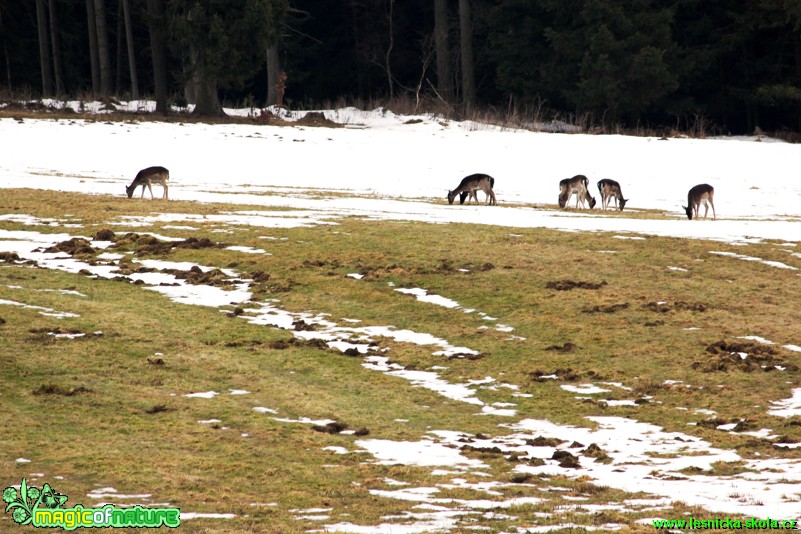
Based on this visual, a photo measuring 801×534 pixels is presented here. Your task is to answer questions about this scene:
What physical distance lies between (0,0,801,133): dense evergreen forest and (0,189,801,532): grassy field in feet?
101

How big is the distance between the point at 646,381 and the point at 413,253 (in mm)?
7396

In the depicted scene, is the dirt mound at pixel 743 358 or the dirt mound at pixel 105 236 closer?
the dirt mound at pixel 743 358

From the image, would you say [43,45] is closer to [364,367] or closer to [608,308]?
[608,308]

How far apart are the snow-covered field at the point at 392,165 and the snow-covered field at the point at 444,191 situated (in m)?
0.09

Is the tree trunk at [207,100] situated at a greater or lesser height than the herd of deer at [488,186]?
greater

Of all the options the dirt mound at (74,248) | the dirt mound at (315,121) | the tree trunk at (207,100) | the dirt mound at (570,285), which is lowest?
the dirt mound at (570,285)

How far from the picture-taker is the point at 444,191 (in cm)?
3534

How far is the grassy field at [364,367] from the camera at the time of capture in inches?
327

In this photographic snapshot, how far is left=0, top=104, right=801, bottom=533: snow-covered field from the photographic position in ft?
29.7

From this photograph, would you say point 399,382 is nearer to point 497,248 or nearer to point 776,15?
point 497,248

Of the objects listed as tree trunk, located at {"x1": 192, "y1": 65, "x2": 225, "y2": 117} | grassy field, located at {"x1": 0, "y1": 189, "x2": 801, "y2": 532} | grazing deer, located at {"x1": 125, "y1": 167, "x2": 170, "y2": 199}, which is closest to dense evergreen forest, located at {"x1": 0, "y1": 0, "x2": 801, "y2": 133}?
tree trunk, located at {"x1": 192, "y1": 65, "x2": 225, "y2": 117}

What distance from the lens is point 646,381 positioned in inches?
471

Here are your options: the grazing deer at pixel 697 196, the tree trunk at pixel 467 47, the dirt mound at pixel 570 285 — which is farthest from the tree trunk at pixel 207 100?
the dirt mound at pixel 570 285

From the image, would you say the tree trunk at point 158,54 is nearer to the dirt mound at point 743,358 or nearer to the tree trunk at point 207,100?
the tree trunk at point 207,100
